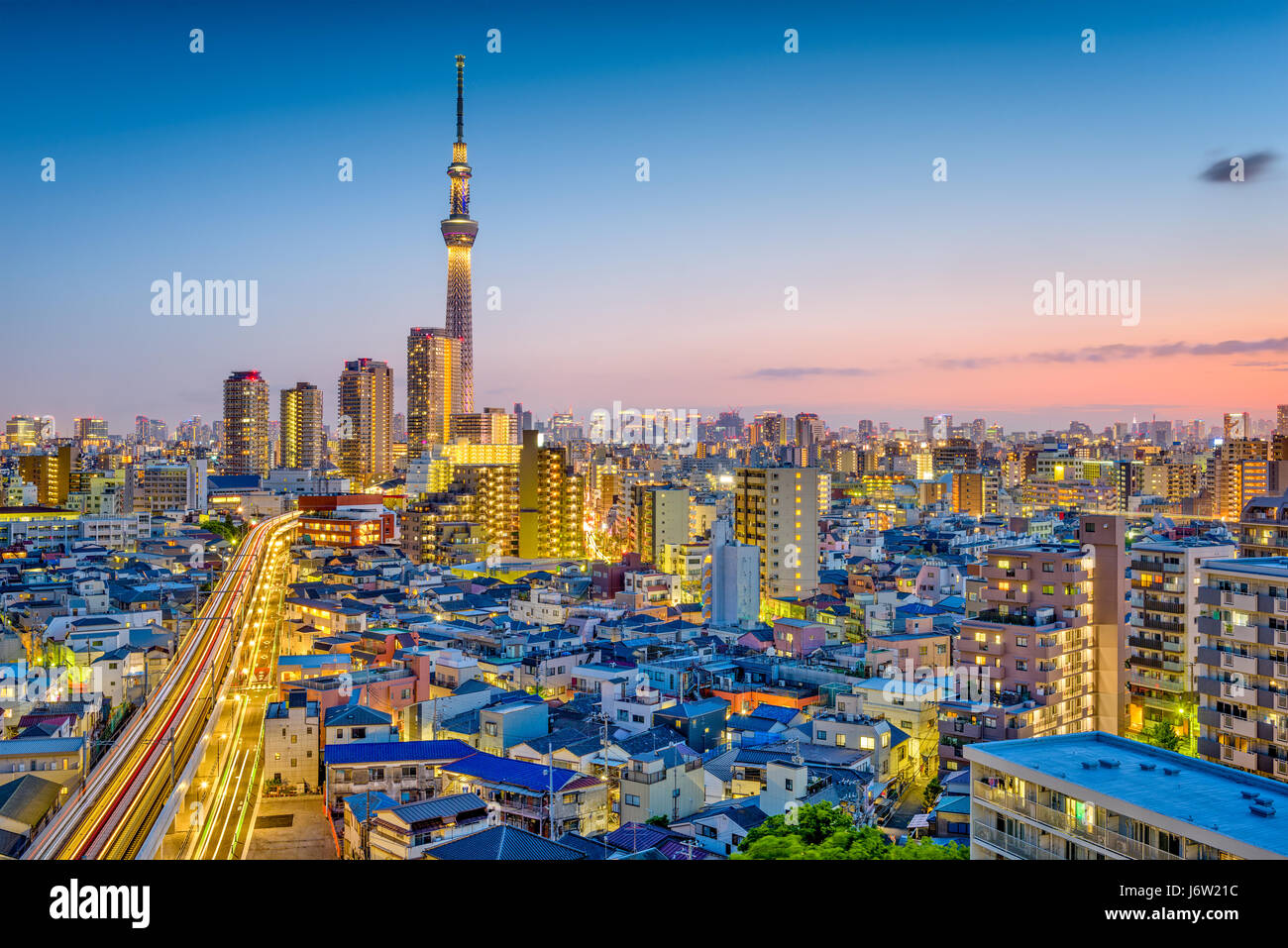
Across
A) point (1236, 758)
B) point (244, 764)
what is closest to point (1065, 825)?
point (1236, 758)

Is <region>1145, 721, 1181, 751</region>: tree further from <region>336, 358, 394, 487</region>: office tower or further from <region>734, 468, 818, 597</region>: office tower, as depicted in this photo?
<region>336, 358, 394, 487</region>: office tower

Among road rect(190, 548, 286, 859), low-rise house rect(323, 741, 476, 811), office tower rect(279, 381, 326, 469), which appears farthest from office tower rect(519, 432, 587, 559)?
office tower rect(279, 381, 326, 469)

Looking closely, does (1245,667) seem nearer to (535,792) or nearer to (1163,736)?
(1163,736)
